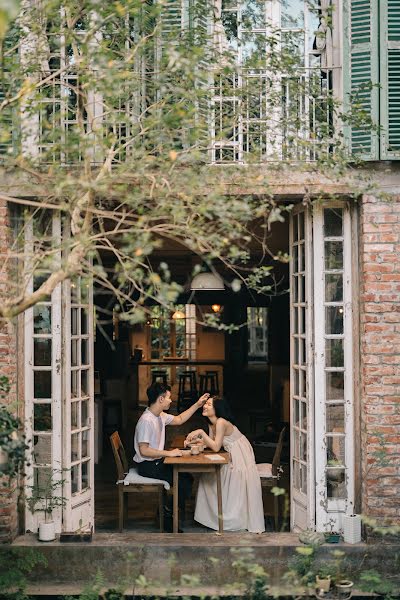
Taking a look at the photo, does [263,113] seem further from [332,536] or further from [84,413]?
[332,536]

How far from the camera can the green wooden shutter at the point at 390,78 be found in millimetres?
6473

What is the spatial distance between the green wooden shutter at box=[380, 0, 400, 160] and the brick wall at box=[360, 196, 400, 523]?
0.47 metres

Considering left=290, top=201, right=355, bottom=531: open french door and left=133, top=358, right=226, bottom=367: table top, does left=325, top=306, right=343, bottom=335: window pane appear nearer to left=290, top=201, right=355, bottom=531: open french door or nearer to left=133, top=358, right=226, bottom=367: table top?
left=290, top=201, right=355, bottom=531: open french door

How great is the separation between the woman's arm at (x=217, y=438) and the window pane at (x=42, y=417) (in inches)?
62.1

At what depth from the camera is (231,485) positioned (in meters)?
7.55

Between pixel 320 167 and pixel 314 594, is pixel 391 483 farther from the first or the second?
pixel 320 167

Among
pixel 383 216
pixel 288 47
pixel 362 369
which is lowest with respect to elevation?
pixel 362 369

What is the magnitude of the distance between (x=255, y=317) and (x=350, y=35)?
57.2 ft

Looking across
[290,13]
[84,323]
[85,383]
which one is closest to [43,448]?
[85,383]

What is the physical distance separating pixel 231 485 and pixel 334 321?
1.94 metres

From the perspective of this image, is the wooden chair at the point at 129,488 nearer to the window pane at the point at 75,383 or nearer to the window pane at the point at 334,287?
the window pane at the point at 75,383

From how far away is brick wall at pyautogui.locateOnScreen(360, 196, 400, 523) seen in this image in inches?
257

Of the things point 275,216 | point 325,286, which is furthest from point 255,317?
point 275,216

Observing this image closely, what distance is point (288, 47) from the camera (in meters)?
6.62
